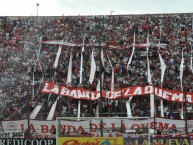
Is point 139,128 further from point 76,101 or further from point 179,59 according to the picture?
point 179,59

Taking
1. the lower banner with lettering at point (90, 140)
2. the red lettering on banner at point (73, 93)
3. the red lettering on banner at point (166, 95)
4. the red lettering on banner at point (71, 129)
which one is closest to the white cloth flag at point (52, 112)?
the red lettering on banner at point (73, 93)

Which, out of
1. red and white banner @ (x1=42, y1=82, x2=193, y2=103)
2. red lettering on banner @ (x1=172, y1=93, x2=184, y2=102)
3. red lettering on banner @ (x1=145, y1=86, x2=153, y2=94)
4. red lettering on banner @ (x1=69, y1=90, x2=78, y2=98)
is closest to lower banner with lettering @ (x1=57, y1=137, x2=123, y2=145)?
red and white banner @ (x1=42, y1=82, x2=193, y2=103)

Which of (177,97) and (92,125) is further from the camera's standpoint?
(177,97)

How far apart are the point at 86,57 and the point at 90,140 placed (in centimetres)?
2591

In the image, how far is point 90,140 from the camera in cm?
2212

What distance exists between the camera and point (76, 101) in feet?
127

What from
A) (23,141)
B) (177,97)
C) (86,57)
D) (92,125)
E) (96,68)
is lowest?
(23,141)

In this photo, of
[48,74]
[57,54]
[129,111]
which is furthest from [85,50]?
[129,111]

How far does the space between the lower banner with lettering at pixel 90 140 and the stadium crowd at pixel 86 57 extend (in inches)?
495

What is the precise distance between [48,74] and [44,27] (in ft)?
39.5

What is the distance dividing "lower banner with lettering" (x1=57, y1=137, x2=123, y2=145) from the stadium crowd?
12.6m

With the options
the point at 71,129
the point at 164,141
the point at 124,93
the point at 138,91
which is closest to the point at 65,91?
the point at 124,93

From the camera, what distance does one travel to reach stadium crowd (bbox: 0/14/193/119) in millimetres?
37812

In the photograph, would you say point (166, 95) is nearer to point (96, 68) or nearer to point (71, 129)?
point (96, 68)
